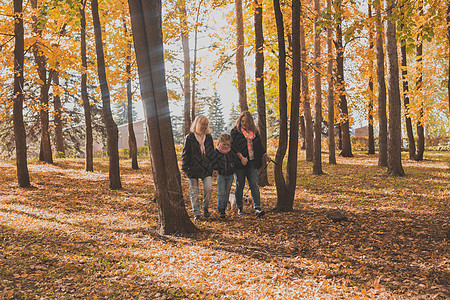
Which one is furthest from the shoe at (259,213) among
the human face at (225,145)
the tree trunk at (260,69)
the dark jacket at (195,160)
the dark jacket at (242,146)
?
the tree trunk at (260,69)

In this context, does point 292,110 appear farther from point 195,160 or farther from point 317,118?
point 317,118

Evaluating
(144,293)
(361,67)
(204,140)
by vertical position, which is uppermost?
(361,67)

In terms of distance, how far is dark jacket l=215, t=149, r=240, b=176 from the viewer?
6566mm

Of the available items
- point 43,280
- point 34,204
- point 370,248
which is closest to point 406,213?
point 370,248

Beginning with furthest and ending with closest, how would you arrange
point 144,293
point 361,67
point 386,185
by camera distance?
1. point 361,67
2. point 386,185
3. point 144,293

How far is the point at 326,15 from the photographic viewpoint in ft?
19.9

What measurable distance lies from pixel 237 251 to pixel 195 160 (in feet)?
6.96

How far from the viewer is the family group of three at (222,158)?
21.2 ft

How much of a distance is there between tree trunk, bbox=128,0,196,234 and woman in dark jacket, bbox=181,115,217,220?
76 centimetres

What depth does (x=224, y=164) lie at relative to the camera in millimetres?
6598

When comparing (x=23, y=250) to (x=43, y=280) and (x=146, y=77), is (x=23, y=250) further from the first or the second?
(x=146, y=77)

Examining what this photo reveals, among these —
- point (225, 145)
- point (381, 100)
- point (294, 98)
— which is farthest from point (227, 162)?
point (381, 100)

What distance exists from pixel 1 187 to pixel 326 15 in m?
10.4

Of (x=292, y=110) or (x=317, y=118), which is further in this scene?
(x=317, y=118)
